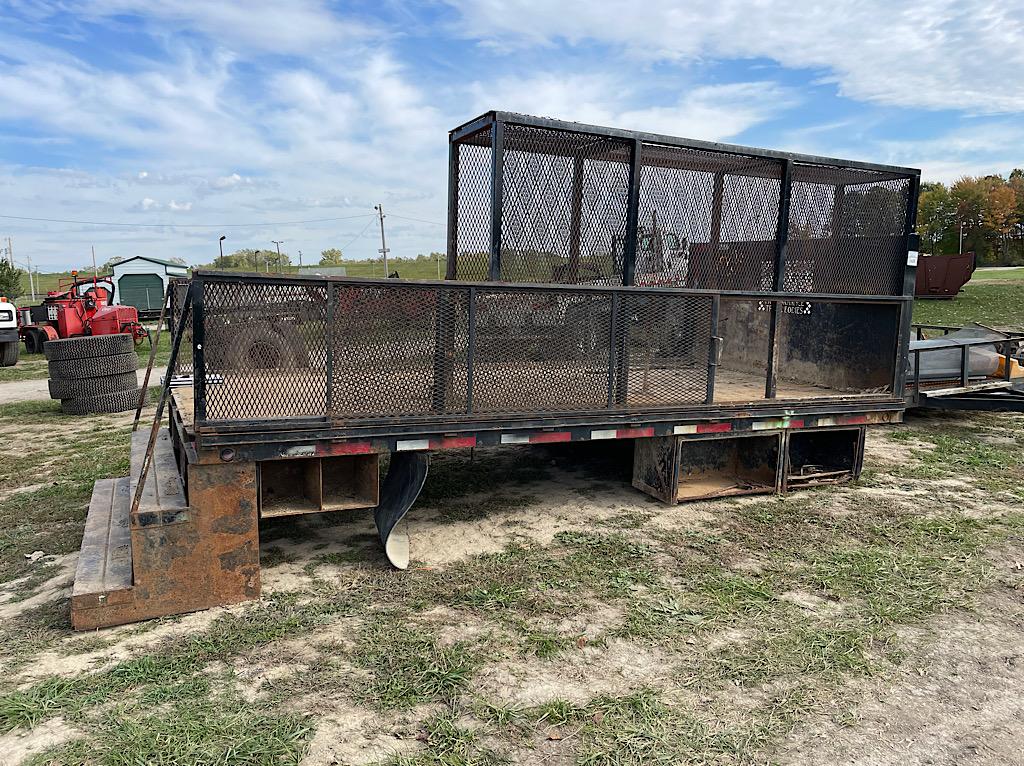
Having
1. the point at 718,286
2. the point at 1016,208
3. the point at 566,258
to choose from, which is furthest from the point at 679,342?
the point at 1016,208

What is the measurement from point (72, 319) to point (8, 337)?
6.76 ft

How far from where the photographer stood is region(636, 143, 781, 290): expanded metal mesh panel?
593cm

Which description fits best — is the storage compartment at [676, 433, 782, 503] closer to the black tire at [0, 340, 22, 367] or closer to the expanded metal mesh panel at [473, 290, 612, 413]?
the expanded metal mesh panel at [473, 290, 612, 413]

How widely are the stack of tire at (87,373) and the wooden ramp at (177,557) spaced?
6.85m

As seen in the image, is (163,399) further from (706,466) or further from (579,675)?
(706,466)

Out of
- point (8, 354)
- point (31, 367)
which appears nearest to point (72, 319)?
point (8, 354)

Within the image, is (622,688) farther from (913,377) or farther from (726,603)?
(913,377)

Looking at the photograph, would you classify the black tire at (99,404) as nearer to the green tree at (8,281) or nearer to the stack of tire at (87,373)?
the stack of tire at (87,373)

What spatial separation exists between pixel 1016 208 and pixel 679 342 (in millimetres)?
74793

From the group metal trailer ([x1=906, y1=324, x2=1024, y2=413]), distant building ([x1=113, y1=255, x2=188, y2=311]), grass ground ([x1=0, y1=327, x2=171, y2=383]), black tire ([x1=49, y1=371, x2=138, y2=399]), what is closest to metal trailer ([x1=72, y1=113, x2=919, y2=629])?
metal trailer ([x1=906, y1=324, x2=1024, y2=413])

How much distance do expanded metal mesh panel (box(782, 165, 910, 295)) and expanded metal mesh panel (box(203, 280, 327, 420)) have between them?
161 inches

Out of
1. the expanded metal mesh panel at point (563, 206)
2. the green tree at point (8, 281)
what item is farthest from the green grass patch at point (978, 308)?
the green tree at point (8, 281)

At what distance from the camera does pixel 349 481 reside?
4.97m

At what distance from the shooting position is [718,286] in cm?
617
